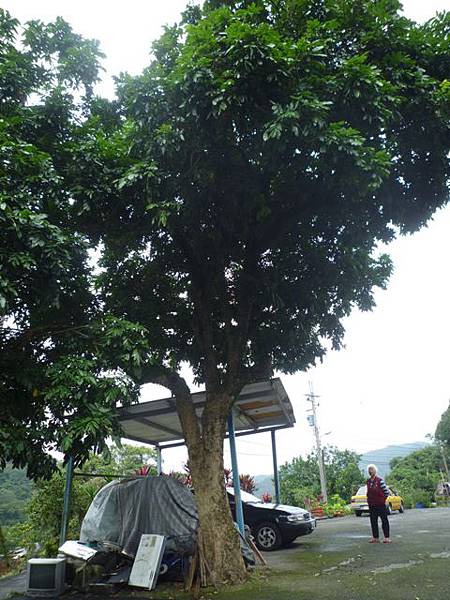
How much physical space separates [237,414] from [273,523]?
2.49 metres

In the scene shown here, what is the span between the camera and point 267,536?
1071 cm

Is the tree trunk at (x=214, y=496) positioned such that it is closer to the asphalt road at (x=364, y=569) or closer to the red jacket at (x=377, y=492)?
the asphalt road at (x=364, y=569)

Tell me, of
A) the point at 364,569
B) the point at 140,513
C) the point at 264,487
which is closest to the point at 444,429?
the point at 264,487

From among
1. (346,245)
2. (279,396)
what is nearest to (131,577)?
(279,396)

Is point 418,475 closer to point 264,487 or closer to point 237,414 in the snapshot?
point 264,487

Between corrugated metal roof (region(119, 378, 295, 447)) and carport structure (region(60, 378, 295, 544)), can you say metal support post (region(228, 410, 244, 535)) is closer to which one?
carport structure (region(60, 378, 295, 544))

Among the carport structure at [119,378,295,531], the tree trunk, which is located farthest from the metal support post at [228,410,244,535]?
the tree trunk

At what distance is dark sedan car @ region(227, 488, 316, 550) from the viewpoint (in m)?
10.6

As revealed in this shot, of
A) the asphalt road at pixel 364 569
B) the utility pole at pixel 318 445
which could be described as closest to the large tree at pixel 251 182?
the asphalt road at pixel 364 569

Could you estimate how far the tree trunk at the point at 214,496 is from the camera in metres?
7.26

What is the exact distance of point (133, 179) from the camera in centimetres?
650

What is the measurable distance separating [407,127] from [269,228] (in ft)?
8.35

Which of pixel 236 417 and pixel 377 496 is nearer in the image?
pixel 377 496

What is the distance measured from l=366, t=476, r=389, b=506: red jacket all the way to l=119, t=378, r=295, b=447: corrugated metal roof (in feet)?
7.94
